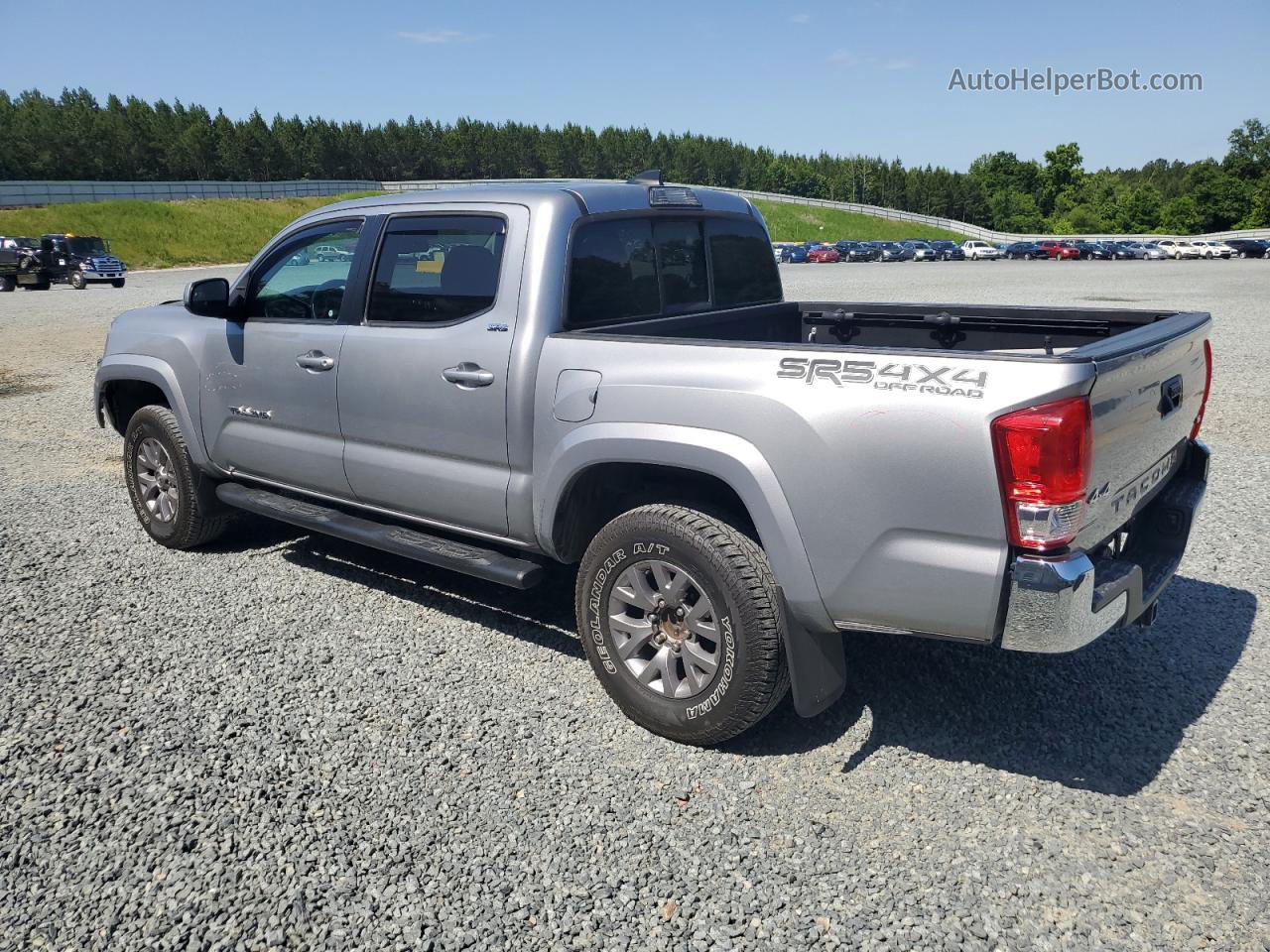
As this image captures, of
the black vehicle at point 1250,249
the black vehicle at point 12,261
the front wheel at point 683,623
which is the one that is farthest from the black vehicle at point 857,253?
the front wheel at point 683,623

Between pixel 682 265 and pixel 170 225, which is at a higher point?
pixel 170 225

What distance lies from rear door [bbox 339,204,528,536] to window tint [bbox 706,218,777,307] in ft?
4.02

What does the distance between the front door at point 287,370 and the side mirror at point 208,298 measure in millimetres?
105

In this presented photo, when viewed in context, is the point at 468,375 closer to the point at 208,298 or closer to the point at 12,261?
the point at 208,298

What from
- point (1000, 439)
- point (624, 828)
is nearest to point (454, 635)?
point (624, 828)

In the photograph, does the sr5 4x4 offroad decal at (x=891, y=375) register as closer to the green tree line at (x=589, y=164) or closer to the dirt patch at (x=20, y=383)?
the dirt patch at (x=20, y=383)

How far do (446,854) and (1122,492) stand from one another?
2.45 m

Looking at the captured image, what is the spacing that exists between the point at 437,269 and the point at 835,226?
105 meters

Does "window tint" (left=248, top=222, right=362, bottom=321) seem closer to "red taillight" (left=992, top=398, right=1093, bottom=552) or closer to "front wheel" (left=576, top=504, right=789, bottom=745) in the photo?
"front wheel" (left=576, top=504, right=789, bottom=745)

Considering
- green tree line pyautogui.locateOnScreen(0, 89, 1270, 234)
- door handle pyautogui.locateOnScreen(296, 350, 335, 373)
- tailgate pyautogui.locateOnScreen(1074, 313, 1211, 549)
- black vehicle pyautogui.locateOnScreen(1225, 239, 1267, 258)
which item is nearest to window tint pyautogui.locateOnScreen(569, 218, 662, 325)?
door handle pyautogui.locateOnScreen(296, 350, 335, 373)

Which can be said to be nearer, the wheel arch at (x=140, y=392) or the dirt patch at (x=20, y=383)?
the wheel arch at (x=140, y=392)

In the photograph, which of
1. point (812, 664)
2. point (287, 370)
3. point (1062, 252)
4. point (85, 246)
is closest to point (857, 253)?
point (1062, 252)

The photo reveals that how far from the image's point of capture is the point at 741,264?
16.0 ft

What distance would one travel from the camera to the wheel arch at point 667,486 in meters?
3.07
